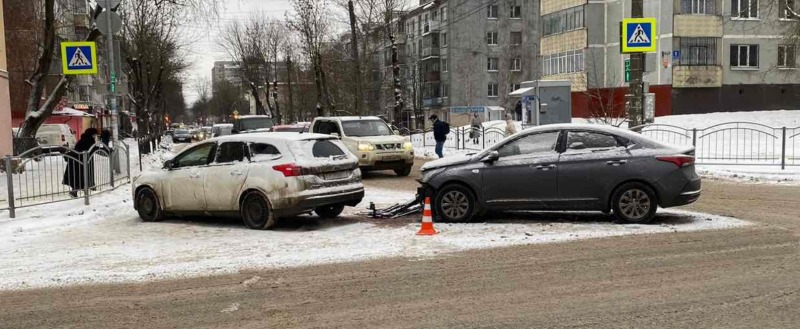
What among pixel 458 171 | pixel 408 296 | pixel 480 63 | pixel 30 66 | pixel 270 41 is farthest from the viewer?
pixel 480 63

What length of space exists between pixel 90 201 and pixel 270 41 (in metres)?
49.7

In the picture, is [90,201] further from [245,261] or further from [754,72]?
[754,72]

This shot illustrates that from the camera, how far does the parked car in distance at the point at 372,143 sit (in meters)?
18.1

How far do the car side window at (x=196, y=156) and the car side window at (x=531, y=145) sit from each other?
4.70m

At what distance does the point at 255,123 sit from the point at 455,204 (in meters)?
21.7

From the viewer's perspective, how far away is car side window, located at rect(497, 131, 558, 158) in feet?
32.1

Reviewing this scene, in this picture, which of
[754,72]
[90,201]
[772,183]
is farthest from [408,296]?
[754,72]

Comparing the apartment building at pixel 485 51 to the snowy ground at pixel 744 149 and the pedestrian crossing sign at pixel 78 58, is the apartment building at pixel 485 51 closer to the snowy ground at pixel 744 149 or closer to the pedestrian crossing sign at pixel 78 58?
the snowy ground at pixel 744 149

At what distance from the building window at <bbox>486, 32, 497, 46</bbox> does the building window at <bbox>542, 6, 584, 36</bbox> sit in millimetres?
14738

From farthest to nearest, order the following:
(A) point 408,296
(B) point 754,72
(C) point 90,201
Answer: (B) point 754,72
(C) point 90,201
(A) point 408,296

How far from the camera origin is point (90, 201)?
1338cm

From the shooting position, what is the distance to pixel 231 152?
10633mm

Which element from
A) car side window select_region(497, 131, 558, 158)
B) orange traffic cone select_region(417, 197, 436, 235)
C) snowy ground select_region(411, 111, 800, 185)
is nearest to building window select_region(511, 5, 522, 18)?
snowy ground select_region(411, 111, 800, 185)

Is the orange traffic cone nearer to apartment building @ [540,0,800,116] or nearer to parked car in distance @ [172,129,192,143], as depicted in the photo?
apartment building @ [540,0,800,116]
